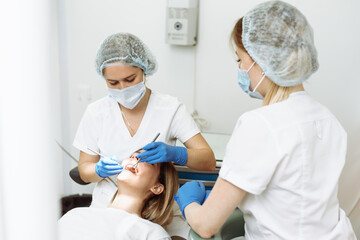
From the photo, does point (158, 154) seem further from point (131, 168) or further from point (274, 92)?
point (274, 92)

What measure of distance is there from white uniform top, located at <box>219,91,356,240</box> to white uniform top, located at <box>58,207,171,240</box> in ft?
1.61

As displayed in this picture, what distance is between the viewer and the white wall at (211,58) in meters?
2.13

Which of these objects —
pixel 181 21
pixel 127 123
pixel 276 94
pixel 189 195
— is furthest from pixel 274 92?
pixel 181 21

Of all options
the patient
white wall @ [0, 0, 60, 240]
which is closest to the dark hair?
the patient

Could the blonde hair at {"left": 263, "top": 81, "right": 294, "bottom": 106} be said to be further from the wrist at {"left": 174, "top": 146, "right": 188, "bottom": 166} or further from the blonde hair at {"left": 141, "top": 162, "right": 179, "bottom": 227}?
the blonde hair at {"left": 141, "top": 162, "right": 179, "bottom": 227}

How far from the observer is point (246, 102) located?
90.0 inches

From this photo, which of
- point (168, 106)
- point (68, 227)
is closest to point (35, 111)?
point (68, 227)

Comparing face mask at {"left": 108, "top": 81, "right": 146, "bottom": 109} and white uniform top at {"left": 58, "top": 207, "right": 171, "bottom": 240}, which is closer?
white uniform top at {"left": 58, "top": 207, "right": 171, "bottom": 240}

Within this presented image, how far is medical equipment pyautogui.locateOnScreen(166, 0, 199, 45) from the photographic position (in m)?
2.11

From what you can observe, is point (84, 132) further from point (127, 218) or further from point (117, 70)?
point (127, 218)

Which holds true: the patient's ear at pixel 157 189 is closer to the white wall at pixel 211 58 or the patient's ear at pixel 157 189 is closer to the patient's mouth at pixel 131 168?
the patient's mouth at pixel 131 168

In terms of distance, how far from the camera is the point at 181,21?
212cm

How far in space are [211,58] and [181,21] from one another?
312mm

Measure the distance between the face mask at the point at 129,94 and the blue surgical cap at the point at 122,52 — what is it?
97 mm
